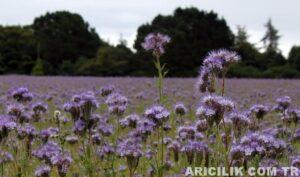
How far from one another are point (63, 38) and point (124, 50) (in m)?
12.3

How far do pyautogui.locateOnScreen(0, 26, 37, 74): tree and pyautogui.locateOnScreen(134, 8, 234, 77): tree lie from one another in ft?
34.6

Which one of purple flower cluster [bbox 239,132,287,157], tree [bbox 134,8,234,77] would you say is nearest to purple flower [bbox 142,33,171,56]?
purple flower cluster [bbox 239,132,287,157]

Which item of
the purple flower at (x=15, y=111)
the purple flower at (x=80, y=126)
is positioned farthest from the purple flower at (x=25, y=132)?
the purple flower at (x=80, y=126)

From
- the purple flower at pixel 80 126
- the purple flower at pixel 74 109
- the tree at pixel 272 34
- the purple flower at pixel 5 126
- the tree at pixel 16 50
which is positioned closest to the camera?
the purple flower at pixel 5 126

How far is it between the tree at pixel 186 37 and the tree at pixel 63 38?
9996mm

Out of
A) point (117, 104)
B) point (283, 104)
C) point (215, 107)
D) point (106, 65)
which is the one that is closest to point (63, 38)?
point (106, 65)

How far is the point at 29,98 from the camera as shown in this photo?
629cm

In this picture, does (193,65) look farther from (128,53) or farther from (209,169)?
(209,169)

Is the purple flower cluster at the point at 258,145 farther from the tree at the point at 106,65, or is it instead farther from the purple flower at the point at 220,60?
the tree at the point at 106,65

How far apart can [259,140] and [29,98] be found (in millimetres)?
2756

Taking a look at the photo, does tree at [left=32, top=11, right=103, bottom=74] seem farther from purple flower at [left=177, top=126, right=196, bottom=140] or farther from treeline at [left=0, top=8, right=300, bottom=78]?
purple flower at [left=177, top=126, right=196, bottom=140]

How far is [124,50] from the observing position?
182 feet

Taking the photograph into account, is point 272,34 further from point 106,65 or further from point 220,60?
point 220,60

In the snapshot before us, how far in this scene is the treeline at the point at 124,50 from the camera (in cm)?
4975
